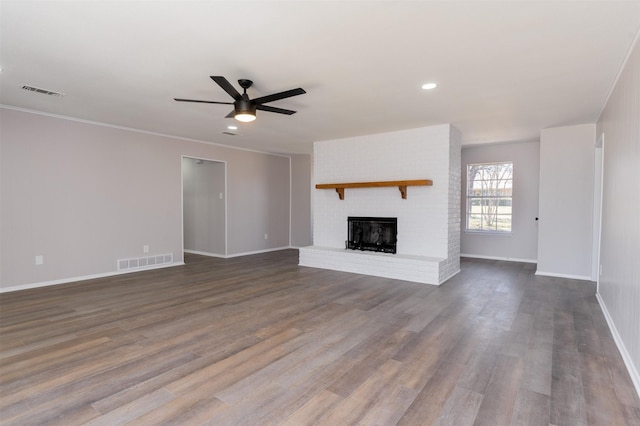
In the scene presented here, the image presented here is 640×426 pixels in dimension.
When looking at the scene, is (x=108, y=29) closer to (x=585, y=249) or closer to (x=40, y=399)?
(x=40, y=399)

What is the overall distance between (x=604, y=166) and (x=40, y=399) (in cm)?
589

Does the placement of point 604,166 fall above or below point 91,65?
below

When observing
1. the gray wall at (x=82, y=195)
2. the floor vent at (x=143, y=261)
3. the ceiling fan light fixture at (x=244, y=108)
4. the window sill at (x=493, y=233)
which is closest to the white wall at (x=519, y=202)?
the window sill at (x=493, y=233)

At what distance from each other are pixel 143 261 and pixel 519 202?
295 inches

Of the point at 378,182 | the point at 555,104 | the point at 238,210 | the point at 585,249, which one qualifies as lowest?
the point at 585,249

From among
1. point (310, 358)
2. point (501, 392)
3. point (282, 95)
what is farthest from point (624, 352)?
point (282, 95)

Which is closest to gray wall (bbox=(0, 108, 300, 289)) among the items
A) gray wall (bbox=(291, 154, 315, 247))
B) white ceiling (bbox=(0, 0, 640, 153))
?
white ceiling (bbox=(0, 0, 640, 153))

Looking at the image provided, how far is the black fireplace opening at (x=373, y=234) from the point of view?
5.71m

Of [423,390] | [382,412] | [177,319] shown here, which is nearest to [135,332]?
[177,319]

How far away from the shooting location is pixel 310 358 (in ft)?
8.42

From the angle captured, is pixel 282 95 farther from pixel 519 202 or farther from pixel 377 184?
pixel 519 202

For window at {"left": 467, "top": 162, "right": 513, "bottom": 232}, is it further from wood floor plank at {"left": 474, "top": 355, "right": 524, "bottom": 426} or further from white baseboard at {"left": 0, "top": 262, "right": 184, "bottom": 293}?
white baseboard at {"left": 0, "top": 262, "right": 184, "bottom": 293}

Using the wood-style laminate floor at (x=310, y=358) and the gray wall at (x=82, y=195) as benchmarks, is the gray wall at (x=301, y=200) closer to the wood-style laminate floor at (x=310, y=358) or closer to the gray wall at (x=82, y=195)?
the gray wall at (x=82, y=195)

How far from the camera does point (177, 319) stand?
3.41 metres
